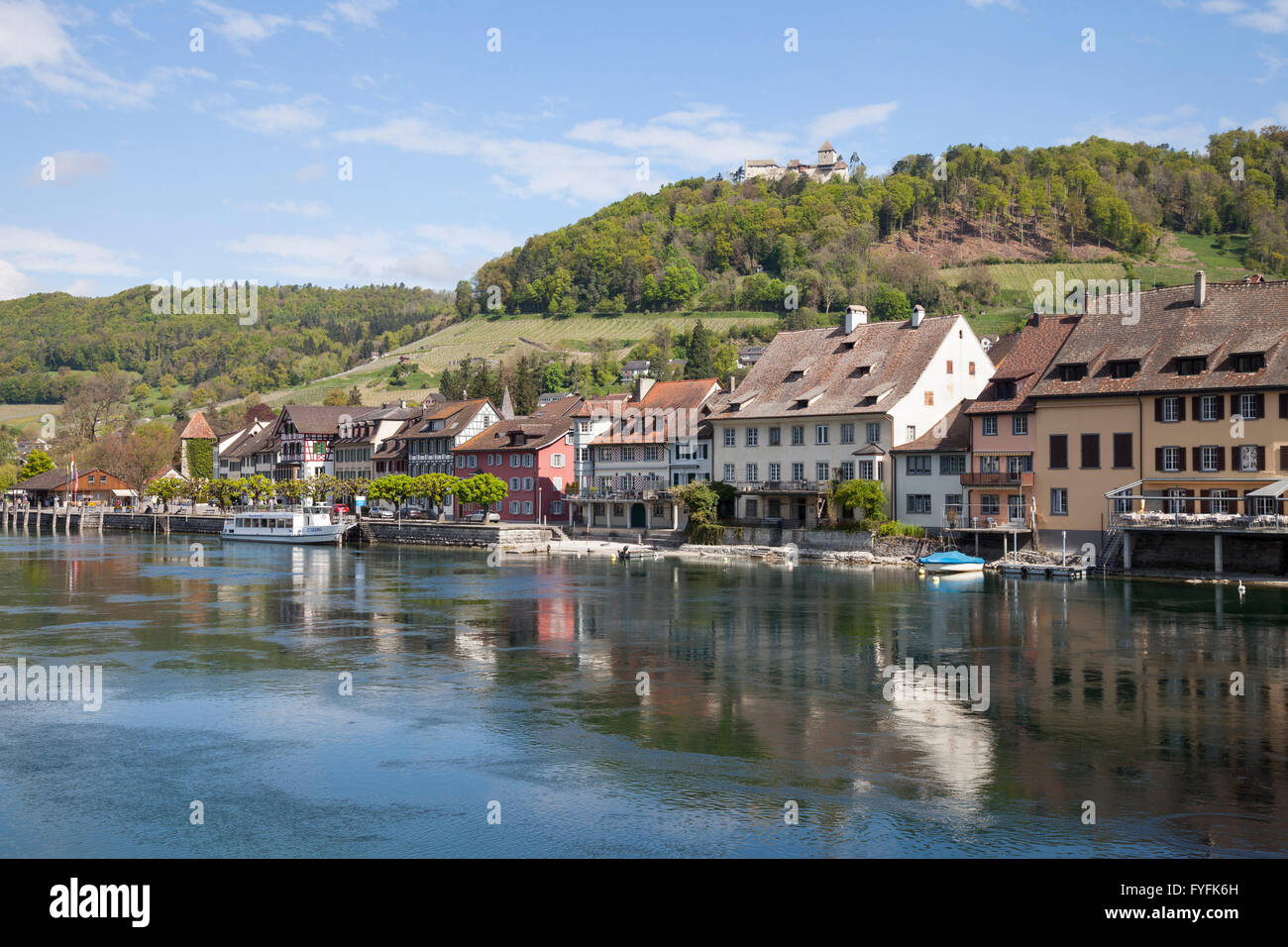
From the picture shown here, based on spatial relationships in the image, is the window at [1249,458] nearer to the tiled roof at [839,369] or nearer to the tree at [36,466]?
the tiled roof at [839,369]

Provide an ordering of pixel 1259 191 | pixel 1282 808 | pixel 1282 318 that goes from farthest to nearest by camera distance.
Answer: pixel 1259 191 → pixel 1282 318 → pixel 1282 808

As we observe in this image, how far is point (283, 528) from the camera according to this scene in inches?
3976

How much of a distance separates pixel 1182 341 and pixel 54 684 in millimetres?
53204

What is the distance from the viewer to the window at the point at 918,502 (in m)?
67.3

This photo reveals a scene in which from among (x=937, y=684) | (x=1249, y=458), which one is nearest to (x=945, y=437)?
(x=1249, y=458)

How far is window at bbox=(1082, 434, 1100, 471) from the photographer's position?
5869 cm

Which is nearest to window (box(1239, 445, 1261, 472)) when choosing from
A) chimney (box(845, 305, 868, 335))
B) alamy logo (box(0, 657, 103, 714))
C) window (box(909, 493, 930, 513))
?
window (box(909, 493, 930, 513))

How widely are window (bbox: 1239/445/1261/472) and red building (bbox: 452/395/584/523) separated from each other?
2054 inches

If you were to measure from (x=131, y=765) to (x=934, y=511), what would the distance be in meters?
51.9

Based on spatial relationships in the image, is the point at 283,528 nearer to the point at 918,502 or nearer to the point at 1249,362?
the point at 918,502
